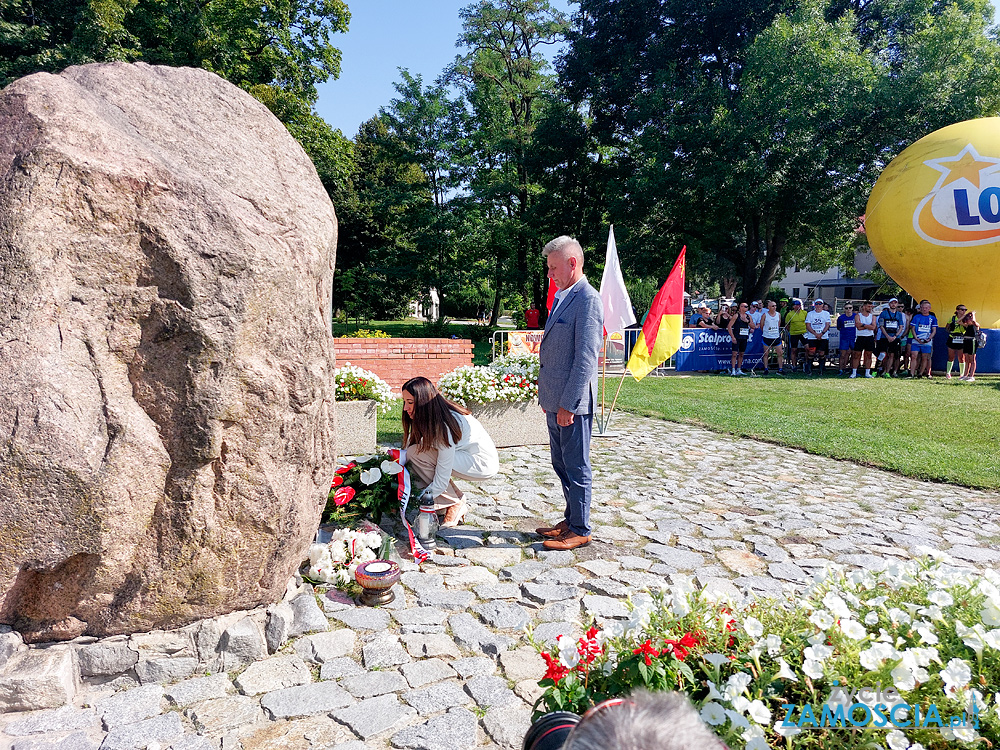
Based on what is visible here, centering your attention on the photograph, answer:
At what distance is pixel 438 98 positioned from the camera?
23469mm

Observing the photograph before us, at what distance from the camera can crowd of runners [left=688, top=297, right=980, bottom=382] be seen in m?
15.0

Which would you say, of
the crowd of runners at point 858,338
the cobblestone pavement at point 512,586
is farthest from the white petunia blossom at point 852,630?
the crowd of runners at point 858,338

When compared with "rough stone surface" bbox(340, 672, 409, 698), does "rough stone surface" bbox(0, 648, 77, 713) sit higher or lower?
higher

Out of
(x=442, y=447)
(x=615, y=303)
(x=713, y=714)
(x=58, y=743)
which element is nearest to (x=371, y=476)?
(x=442, y=447)

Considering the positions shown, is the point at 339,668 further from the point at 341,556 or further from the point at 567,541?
the point at 567,541

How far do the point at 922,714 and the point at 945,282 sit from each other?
17.5 metres

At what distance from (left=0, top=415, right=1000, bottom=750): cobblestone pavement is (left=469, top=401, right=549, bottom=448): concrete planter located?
22.5 inches

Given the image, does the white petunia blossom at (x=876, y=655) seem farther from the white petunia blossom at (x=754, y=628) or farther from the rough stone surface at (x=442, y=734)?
the rough stone surface at (x=442, y=734)

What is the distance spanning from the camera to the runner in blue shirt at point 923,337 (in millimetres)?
14844

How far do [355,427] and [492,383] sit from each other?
1.73 meters

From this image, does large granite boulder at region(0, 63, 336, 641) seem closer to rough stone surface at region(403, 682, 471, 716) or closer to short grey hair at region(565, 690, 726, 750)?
rough stone surface at region(403, 682, 471, 716)

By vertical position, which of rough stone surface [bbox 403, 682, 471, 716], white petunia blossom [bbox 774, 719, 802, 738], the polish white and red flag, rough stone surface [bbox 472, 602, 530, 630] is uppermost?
the polish white and red flag

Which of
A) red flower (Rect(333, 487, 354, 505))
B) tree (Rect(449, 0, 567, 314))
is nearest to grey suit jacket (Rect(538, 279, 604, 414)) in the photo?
red flower (Rect(333, 487, 354, 505))

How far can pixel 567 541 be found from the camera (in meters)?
4.79
